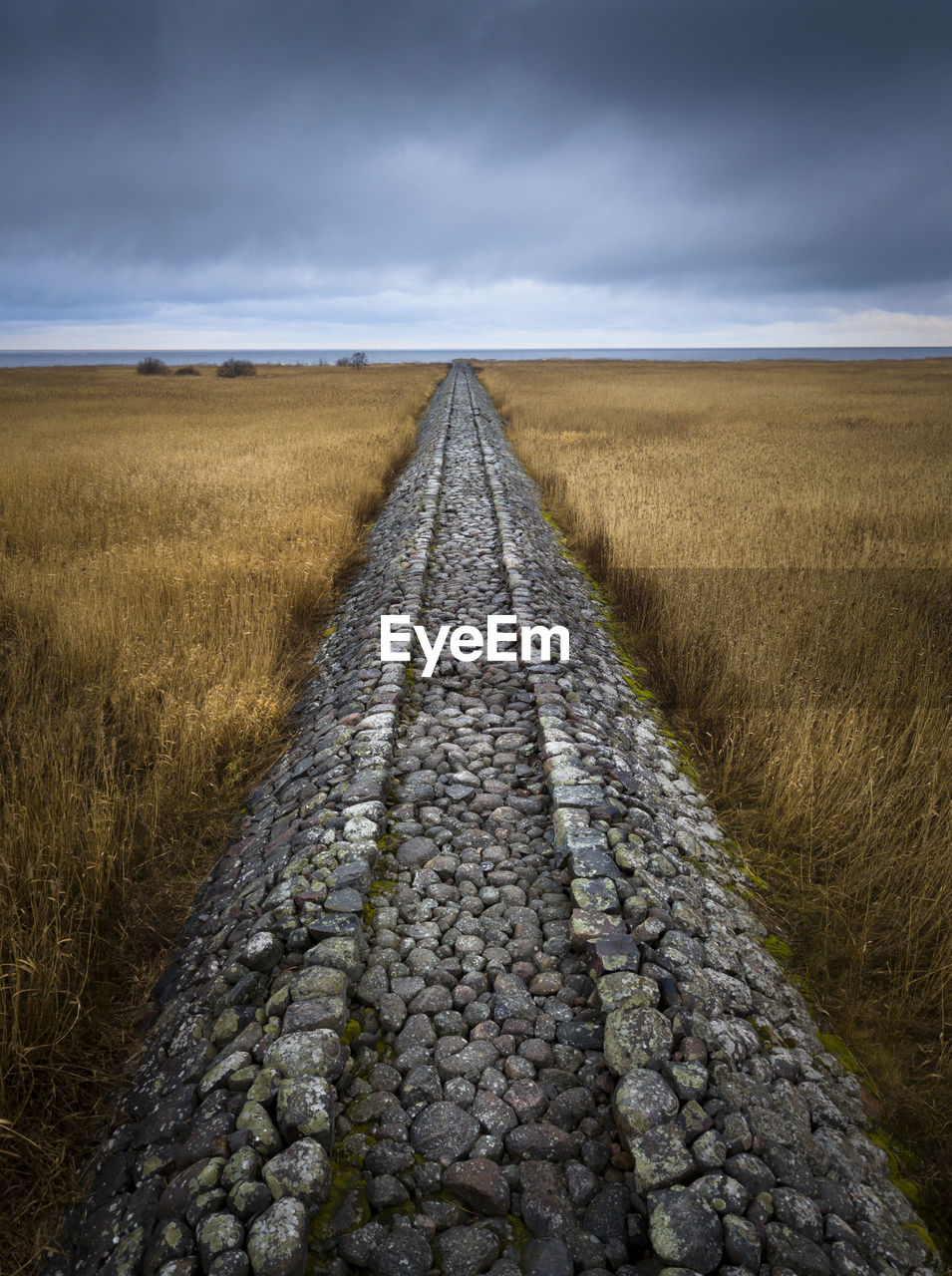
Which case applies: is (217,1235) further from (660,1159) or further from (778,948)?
(778,948)

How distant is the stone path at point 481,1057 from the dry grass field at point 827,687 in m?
0.33

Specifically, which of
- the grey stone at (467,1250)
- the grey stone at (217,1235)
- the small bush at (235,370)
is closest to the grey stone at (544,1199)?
the grey stone at (467,1250)

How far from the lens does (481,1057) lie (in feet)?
8.52

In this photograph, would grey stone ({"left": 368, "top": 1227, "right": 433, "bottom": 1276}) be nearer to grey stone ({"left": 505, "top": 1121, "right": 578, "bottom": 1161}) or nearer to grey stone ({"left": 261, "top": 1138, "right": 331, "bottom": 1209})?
grey stone ({"left": 261, "top": 1138, "right": 331, "bottom": 1209})

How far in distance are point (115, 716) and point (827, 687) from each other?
5.65 meters

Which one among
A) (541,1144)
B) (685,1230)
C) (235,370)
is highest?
(235,370)

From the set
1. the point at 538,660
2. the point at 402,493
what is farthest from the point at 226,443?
the point at 538,660

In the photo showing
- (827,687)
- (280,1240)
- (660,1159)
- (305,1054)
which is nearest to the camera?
(280,1240)

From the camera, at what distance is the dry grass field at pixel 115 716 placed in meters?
2.66

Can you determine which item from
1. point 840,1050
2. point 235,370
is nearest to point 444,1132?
point 840,1050

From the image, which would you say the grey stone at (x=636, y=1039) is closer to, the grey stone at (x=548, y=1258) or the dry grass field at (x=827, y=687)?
the grey stone at (x=548, y=1258)

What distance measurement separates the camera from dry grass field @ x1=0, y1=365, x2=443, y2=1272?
8.72 ft

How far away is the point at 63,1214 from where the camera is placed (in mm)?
2242

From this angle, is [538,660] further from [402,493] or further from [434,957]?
[402,493]
